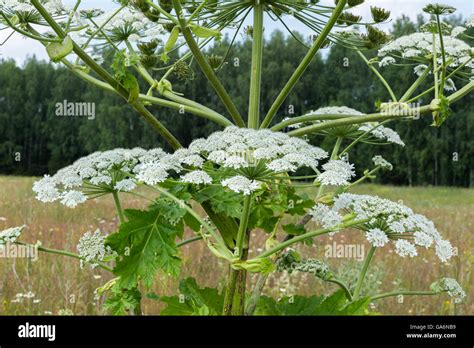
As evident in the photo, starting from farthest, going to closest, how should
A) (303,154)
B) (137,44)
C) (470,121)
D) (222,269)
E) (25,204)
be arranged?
1. (470,121)
2. (25,204)
3. (222,269)
4. (137,44)
5. (303,154)

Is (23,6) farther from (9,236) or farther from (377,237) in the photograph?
(377,237)

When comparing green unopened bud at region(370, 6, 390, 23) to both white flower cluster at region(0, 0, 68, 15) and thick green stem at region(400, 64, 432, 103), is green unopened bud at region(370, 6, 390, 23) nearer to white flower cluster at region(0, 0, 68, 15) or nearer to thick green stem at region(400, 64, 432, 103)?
thick green stem at region(400, 64, 432, 103)

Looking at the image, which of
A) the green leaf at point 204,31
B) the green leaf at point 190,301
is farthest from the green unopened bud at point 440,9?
the green leaf at point 190,301

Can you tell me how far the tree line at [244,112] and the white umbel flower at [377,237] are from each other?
17.1 metres

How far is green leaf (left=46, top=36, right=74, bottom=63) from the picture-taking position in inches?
83.7

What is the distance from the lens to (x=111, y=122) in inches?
921

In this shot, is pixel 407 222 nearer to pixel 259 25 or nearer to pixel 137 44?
pixel 259 25

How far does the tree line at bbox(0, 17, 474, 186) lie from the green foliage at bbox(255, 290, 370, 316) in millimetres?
16746

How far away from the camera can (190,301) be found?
2793 millimetres

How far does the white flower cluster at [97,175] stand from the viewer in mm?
2407

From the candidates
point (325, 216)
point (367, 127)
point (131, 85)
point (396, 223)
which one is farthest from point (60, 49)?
point (367, 127)

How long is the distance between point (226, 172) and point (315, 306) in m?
0.89
